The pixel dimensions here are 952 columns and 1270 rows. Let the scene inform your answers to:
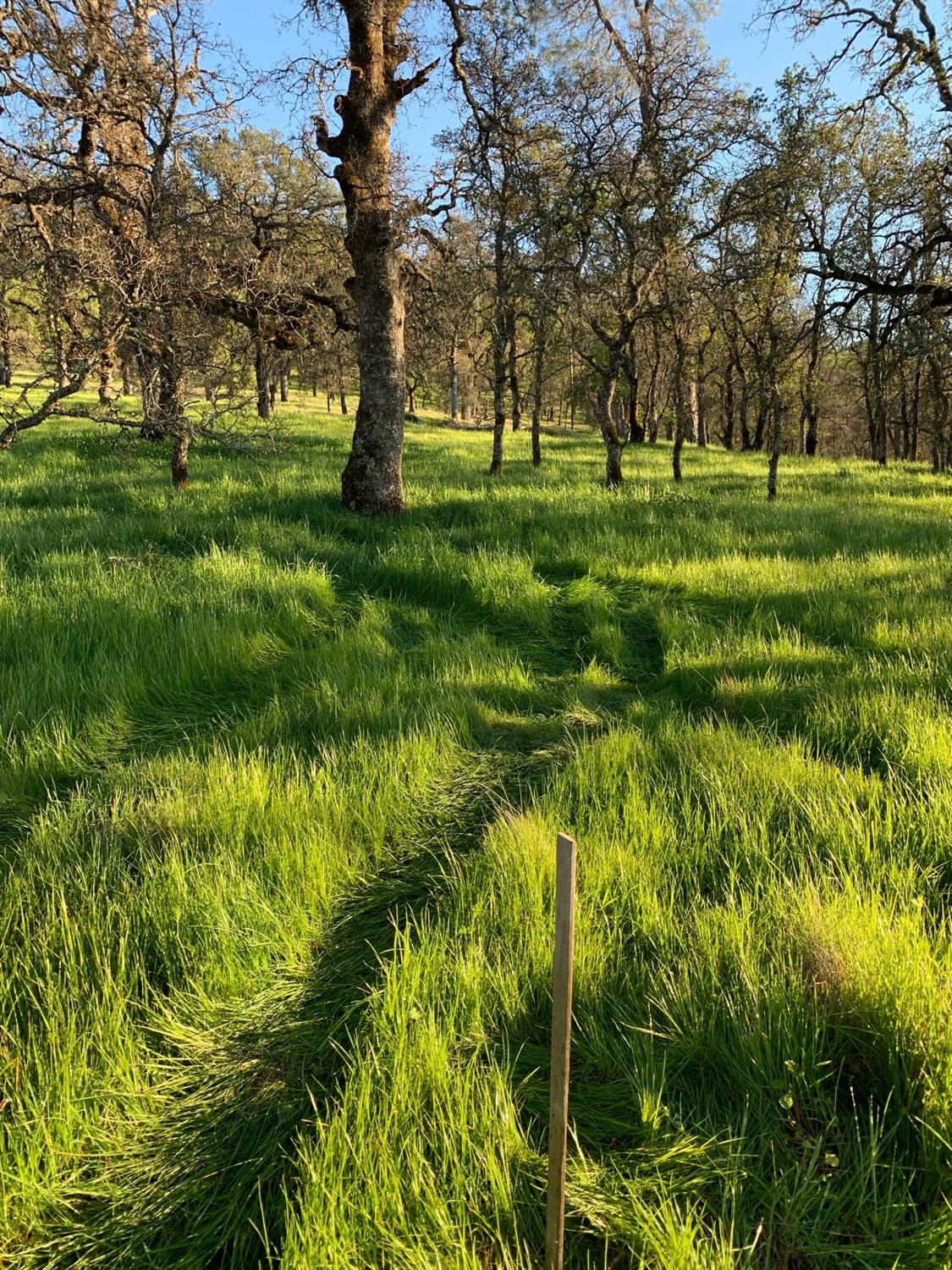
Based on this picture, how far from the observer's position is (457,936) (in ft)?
6.83

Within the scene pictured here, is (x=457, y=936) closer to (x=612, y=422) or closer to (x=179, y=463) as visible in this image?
(x=179, y=463)

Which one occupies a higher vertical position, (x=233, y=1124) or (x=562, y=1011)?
(x=562, y=1011)

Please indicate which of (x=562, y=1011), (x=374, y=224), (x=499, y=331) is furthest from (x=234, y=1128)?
(x=499, y=331)

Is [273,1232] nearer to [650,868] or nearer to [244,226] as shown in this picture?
[650,868]

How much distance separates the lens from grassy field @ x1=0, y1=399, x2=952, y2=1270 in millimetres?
1425

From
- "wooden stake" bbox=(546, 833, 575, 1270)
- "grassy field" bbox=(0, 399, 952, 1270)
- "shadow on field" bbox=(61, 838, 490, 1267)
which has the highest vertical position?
"wooden stake" bbox=(546, 833, 575, 1270)

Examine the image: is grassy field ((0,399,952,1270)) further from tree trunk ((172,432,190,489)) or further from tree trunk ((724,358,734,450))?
tree trunk ((724,358,734,450))

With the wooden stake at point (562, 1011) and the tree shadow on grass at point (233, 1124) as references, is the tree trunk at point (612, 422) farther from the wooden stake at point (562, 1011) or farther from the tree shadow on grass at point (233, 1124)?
the wooden stake at point (562, 1011)

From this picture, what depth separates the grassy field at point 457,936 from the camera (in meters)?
1.42

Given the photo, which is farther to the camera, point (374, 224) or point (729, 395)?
point (729, 395)

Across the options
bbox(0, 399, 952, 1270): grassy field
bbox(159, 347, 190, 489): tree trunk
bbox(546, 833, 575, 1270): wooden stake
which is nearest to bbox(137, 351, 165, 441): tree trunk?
bbox(159, 347, 190, 489): tree trunk

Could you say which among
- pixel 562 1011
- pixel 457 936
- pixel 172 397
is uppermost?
pixel 172 397

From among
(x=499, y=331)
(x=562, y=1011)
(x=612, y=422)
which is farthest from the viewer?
(x=499, y=331)

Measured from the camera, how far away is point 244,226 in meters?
9.96
